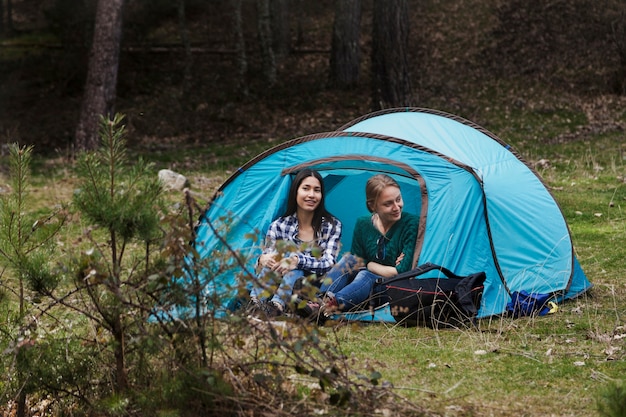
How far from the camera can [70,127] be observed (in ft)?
59.1

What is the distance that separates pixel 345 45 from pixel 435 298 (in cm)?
1396

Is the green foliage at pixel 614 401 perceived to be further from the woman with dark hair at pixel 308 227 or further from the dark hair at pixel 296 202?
the dark hair at pixel 296 202

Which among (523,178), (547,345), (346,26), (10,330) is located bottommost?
(547,345)

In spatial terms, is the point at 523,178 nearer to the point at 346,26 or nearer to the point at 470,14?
the point at 346,26

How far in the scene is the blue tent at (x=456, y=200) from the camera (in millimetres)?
6188

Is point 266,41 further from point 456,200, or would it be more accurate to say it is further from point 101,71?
point 456,200

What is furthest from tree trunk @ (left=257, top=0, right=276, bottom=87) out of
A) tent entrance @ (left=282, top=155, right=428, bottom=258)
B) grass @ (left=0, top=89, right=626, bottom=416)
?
tent entrance @ (left=282, top=155, right=428, bottom=258)

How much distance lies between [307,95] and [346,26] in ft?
5.92

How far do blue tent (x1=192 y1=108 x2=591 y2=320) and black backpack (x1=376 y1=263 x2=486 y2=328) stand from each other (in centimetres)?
19

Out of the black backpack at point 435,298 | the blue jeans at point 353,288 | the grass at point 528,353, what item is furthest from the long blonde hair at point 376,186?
the grass at point 528,353

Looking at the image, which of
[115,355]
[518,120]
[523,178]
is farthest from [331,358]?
[518,120]

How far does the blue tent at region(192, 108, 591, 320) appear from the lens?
6.19 meters

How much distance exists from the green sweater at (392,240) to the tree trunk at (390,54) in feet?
26.3

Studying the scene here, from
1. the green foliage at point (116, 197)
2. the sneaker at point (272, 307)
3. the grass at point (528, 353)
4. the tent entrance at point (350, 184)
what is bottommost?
the grass at point (528, 353)
